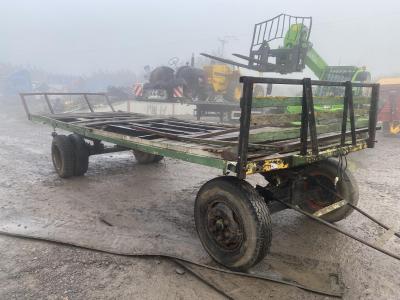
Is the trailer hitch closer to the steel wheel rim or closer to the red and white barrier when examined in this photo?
the steel wheel rim

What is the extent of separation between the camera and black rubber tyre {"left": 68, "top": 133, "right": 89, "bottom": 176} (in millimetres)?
6431

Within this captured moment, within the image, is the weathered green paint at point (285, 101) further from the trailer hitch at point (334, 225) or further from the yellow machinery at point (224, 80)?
the yellow machinery at point (224, 80)

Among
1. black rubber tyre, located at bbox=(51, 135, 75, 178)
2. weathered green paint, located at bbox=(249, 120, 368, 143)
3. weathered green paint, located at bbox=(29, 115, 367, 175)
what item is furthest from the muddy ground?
weathered green paint, located at bbox=(249, 120, 368, 143)

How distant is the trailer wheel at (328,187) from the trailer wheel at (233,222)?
4.10 ft

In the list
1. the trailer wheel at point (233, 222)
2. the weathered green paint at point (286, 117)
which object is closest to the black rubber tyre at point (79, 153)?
the trailer wheel at point (233, 222)

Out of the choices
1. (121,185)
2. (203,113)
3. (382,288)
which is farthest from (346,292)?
(203,113)

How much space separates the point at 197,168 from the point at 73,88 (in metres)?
24.7

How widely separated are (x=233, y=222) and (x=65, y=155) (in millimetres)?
3922

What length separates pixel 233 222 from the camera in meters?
3.38

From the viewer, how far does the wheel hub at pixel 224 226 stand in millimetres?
3385

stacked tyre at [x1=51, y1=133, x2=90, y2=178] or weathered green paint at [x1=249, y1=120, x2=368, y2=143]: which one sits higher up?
weathered green paint at [x1=249, y1=120, x2=368, y2=143]

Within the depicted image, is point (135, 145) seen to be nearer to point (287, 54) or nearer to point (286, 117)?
point (286, 117)

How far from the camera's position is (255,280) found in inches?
133

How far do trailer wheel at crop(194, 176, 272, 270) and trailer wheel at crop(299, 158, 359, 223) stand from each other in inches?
49.2
